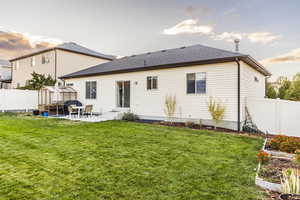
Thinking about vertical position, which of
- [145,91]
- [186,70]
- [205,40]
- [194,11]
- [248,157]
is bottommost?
[248,157]

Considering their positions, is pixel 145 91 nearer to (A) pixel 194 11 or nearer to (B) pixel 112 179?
(A) pixel 194 11

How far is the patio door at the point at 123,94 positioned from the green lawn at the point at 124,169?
6628 millimetres

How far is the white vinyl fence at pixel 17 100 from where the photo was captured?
55.0 feet

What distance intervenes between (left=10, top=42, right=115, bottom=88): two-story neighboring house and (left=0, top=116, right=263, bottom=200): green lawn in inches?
605

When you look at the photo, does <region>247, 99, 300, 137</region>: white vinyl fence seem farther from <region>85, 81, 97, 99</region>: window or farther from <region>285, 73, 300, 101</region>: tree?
<region>285, 73, 300, 101</region>: tree

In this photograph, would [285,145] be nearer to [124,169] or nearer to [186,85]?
[124,169]

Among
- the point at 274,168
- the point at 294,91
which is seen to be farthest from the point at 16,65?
the point at 294,91

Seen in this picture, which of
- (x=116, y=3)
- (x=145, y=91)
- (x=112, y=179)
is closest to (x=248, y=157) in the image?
(x=112, y=179)

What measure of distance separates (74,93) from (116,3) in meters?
7.93

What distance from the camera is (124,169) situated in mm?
3805

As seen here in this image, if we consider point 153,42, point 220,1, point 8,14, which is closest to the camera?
point 220,1

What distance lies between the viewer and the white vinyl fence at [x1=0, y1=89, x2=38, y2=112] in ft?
55.0

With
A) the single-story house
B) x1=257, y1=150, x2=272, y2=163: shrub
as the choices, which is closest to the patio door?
the single-story house

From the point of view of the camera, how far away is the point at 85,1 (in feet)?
42.8
